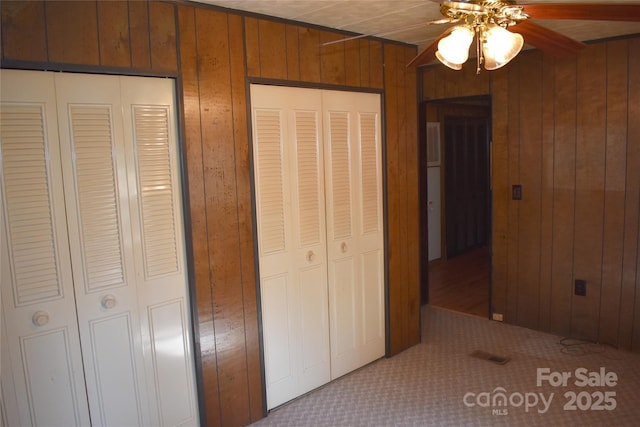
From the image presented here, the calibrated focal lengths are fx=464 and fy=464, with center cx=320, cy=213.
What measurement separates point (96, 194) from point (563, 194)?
3334 mm

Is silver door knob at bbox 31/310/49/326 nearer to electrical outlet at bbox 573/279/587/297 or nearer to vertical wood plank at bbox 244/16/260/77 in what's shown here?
vertical wood plank at bbox 244/16/260/77

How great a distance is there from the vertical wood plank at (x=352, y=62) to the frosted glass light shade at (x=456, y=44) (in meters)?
1.19

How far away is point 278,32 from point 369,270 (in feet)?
5.59

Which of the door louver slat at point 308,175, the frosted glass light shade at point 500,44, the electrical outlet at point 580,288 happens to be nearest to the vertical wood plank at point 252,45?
the door louver slat at point 308,175

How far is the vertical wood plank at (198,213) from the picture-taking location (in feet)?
7.56

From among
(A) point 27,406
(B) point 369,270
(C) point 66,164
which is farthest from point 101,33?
(B) point 369,270

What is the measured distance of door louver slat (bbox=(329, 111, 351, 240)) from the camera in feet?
9.92

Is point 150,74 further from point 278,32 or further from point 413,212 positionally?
point 413,212

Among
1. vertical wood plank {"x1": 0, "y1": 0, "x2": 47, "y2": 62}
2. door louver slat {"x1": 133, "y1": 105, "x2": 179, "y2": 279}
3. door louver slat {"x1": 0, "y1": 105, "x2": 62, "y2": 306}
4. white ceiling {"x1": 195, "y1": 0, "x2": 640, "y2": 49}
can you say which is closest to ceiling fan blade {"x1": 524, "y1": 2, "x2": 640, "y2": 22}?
white ceiling {"x1": 195, "y1": 0, "x2": 640, "y2": 49}

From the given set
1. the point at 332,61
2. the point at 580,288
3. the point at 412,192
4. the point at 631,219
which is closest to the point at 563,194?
the point at 631,219

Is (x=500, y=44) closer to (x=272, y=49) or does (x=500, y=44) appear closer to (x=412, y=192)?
(x=272, y=49)

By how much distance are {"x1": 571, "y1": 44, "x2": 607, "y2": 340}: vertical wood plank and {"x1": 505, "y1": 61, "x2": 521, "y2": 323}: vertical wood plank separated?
461mm

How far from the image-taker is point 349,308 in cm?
323

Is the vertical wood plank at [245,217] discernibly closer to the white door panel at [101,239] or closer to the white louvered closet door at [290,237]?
the white louvered closet door at [290,237]
